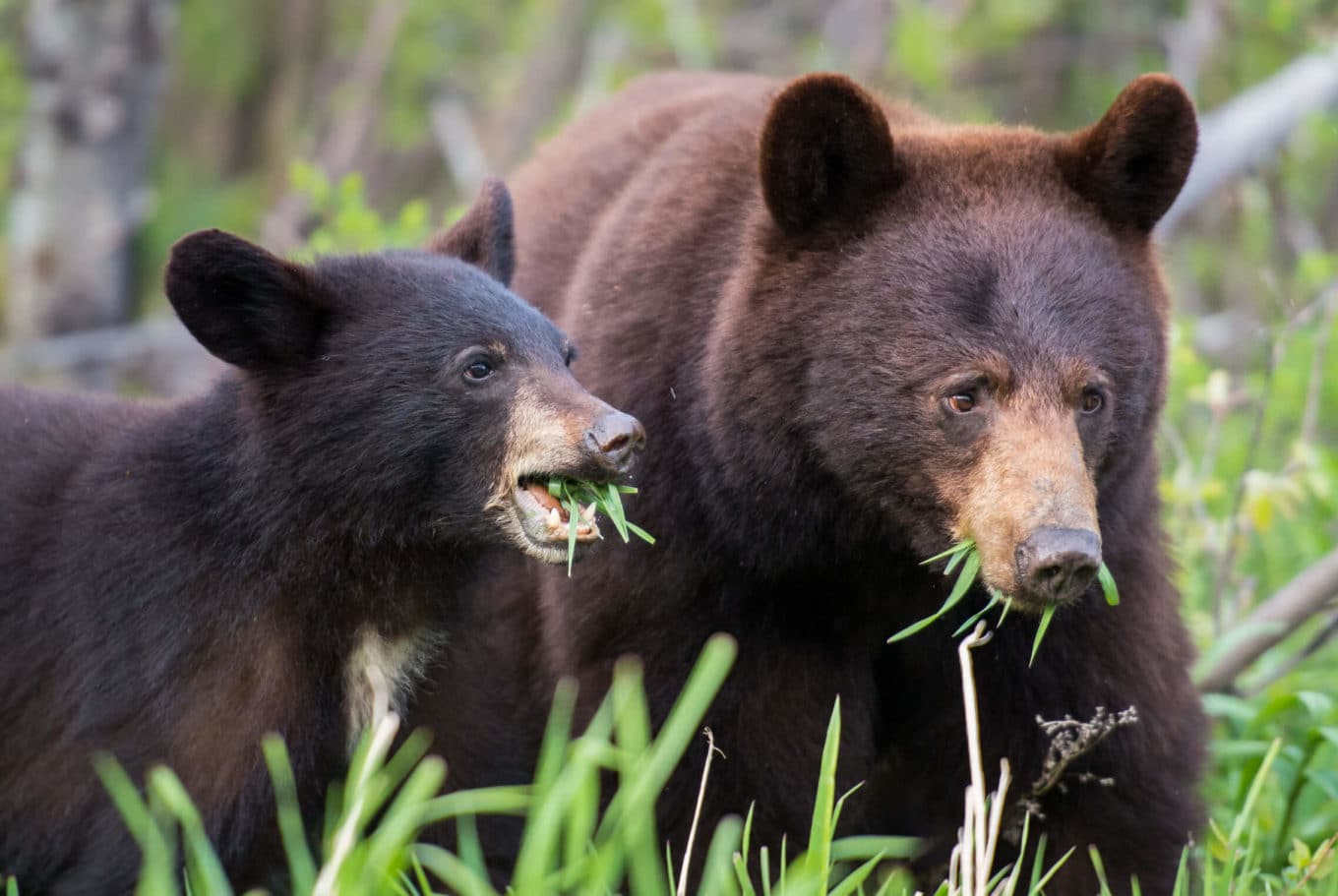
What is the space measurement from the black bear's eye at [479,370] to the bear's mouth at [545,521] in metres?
0.28

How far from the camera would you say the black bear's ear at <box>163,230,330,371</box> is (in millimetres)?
4227

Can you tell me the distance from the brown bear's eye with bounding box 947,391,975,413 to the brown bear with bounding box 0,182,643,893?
0.78 metres

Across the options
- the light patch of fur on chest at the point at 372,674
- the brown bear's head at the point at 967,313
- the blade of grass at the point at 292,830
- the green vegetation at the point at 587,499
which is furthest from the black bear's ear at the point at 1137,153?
the blade of grass at the point at 292,830

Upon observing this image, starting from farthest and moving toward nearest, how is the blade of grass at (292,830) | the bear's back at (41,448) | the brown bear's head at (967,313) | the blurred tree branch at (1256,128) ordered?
1. the blurred tree branch at (1256,128)
2. the bear's back at (41,448)
3. the brown bear's head at (967,313)
4. the blade of grass at (292,830)

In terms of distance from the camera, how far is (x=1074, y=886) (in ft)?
15.8

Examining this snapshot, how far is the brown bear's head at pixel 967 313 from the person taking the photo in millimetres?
4031

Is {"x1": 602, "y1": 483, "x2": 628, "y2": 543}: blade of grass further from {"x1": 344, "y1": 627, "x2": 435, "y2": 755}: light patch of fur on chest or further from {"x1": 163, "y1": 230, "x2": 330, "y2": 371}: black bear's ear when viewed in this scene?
{"x1": 163, "y1": 230, "x2": 330, "y2": 371}: black bear's ear

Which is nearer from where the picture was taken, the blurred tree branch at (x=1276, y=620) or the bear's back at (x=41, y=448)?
the bear's back at (x=41, y=448)

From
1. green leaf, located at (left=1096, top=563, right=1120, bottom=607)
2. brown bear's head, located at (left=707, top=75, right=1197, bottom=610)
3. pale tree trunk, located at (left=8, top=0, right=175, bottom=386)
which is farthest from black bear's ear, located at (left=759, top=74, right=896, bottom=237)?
pale tree trunk, located at (left=8, top=0, right=175, bottom=386)

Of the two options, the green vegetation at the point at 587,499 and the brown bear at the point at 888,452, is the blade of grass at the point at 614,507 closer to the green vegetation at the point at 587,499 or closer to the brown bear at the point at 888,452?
the green vegetation at the point at 587,499

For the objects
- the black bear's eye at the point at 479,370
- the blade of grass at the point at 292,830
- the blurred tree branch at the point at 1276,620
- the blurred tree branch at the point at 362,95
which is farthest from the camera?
the blurred tree branch at the point at 362,95

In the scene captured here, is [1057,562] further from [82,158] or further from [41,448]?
[82,158]

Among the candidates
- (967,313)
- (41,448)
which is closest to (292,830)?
(41,448)

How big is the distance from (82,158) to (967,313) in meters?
7.83
